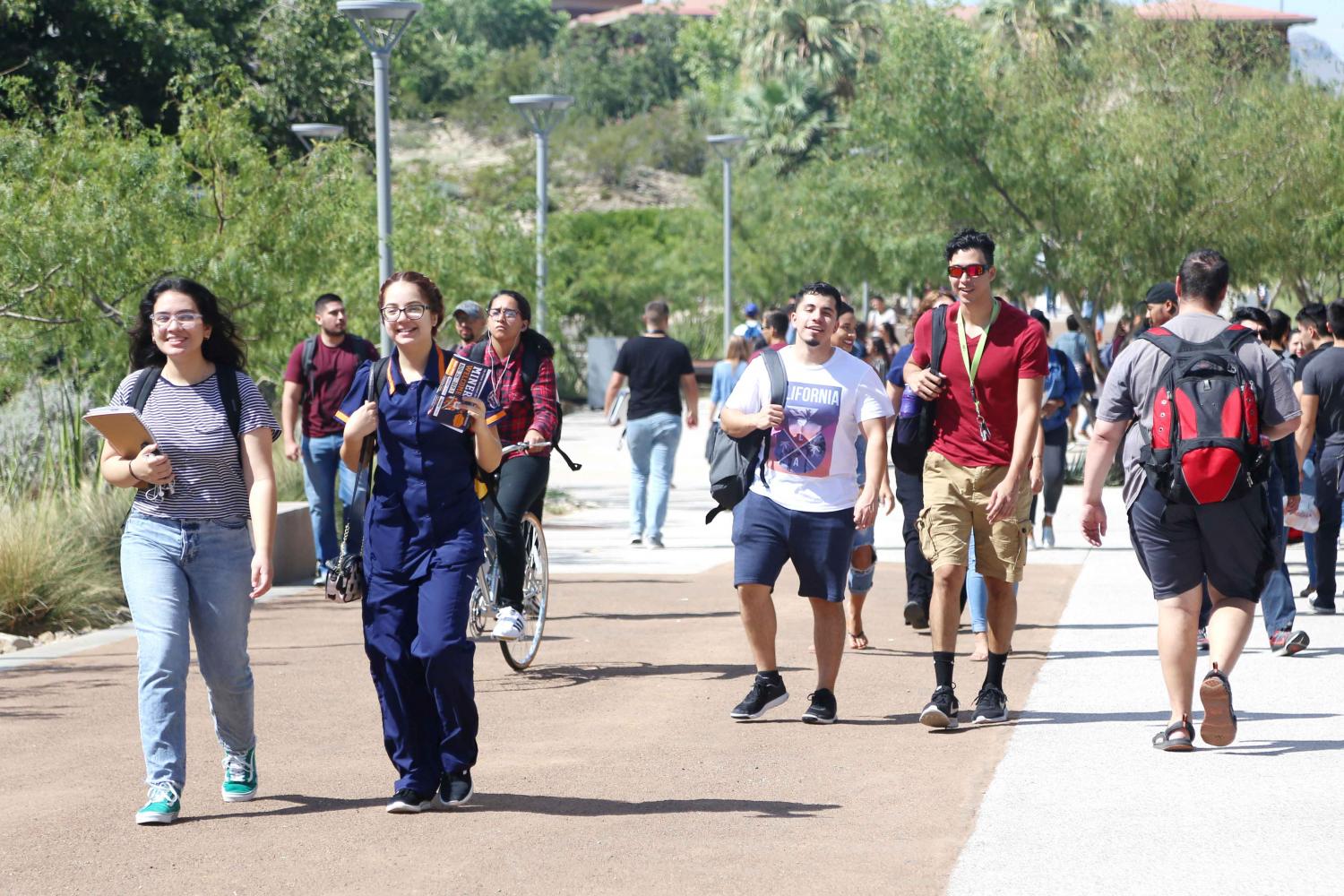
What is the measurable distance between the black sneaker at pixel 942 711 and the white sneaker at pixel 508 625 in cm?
195

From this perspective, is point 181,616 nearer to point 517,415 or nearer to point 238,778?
point 238,778

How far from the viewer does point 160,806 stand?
5.58 meters

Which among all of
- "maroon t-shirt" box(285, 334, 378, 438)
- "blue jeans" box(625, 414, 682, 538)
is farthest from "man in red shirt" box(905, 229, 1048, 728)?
"blue jeans" box(625, 414, 682, 538)

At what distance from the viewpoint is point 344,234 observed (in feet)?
54.1

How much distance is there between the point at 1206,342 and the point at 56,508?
7788 mm

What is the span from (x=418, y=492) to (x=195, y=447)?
2.34 feet

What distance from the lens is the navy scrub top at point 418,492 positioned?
18.8 ft

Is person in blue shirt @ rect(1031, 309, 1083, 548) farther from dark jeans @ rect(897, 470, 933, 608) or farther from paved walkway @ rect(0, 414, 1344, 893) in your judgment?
paved walkway @ rect(0, 414, 1344, 893)

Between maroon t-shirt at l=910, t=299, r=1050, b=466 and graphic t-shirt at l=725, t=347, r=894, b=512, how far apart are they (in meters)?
0.28

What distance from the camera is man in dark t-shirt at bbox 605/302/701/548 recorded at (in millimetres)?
13500

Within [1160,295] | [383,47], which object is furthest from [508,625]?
[383,47]

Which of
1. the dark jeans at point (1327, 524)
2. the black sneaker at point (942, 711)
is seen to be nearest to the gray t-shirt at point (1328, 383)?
the dark jeans at point (1327, 524)

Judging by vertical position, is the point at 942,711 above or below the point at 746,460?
below

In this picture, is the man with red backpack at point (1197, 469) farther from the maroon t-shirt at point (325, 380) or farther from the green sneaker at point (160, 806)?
the maroon t-shirt at point (325, 380)
